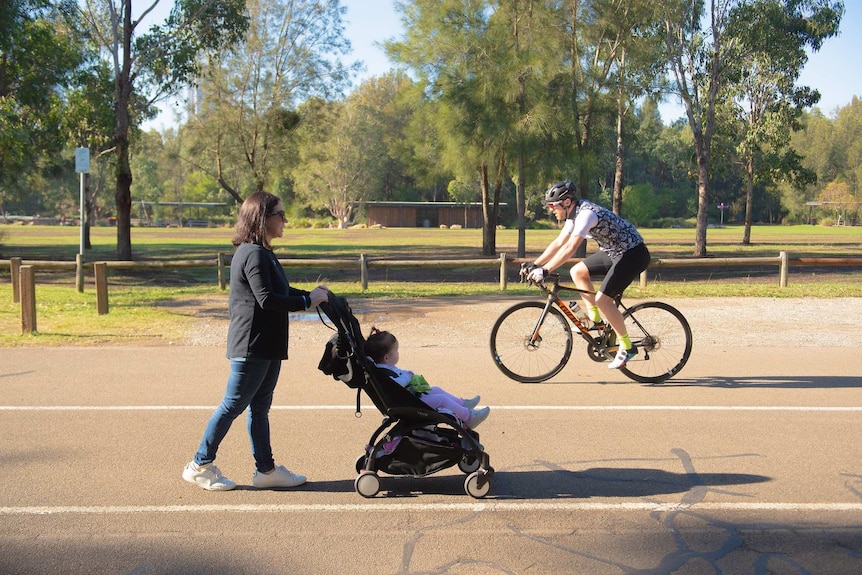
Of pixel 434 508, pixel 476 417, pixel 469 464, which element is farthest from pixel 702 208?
pixel 434 508

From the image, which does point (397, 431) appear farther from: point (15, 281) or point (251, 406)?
point (15, 281)

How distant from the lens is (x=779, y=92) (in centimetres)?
4600

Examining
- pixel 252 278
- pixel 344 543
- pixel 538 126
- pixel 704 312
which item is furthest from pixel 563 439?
pixel 538 126

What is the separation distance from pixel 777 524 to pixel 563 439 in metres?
1.89

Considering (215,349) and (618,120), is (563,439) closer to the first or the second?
(215,349)

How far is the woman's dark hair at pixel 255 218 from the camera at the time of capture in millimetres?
4801

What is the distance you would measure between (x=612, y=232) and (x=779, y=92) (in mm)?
43518

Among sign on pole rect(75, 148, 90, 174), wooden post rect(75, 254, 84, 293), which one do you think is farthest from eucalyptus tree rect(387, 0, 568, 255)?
sign on pole rect(75, 148, 90, 174)

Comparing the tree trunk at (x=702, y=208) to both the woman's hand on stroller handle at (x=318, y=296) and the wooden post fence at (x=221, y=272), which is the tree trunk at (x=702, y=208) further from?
the woman's hand on stroller handle at (x=318, y=296)

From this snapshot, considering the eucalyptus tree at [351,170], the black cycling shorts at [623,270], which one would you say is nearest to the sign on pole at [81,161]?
the black cycling shorts at [623,270]

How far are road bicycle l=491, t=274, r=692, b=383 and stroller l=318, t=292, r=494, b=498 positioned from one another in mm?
3161

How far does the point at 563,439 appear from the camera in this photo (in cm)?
615

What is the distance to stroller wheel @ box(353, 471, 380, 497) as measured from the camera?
4.90 metres

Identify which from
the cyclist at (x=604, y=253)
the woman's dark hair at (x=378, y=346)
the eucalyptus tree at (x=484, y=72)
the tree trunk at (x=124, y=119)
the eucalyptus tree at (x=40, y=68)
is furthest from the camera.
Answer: the eucalyptus tree at (x=484, y=72)
